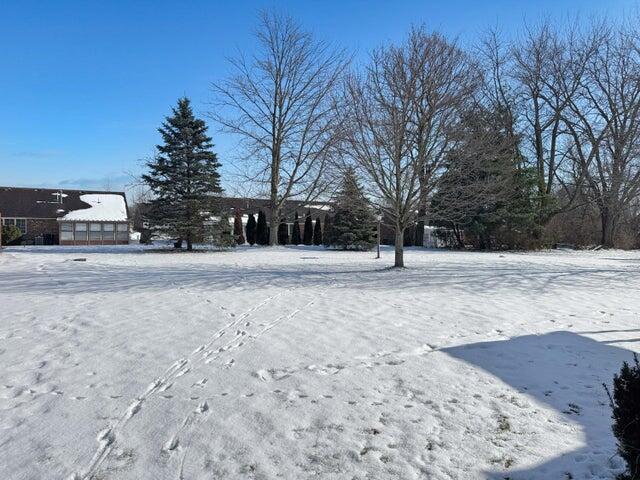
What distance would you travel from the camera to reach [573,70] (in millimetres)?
30734

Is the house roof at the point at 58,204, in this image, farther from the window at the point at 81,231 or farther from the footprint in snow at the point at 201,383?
the footprint in snow at the point at 201,383

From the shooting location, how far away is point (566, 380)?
5273 mm

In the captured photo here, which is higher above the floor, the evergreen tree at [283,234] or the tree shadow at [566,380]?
the evergreen tree at [283,234]

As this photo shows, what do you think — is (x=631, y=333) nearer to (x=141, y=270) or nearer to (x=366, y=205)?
(x=366, y=205)

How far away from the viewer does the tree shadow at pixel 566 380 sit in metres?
3.38

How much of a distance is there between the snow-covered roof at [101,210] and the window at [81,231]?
1.65ft

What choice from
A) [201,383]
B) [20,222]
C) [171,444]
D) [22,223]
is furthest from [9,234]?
[171,444]

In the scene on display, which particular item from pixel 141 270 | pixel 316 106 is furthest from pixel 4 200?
pixel 141 270

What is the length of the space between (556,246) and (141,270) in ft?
91.5

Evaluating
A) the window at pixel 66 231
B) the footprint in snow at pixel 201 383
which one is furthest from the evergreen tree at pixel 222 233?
the footprint in snow at pixel 201 383

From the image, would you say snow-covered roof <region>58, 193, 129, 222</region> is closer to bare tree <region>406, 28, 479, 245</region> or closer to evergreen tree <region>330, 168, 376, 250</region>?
evergreen tree <region>330, 168, 376, 250</region>

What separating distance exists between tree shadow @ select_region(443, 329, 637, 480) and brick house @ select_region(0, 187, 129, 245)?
3776 cm

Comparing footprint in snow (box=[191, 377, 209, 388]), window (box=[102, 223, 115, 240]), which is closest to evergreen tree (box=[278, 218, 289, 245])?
window (box=[102, 223, 115, 240])

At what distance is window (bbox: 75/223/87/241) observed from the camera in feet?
127
